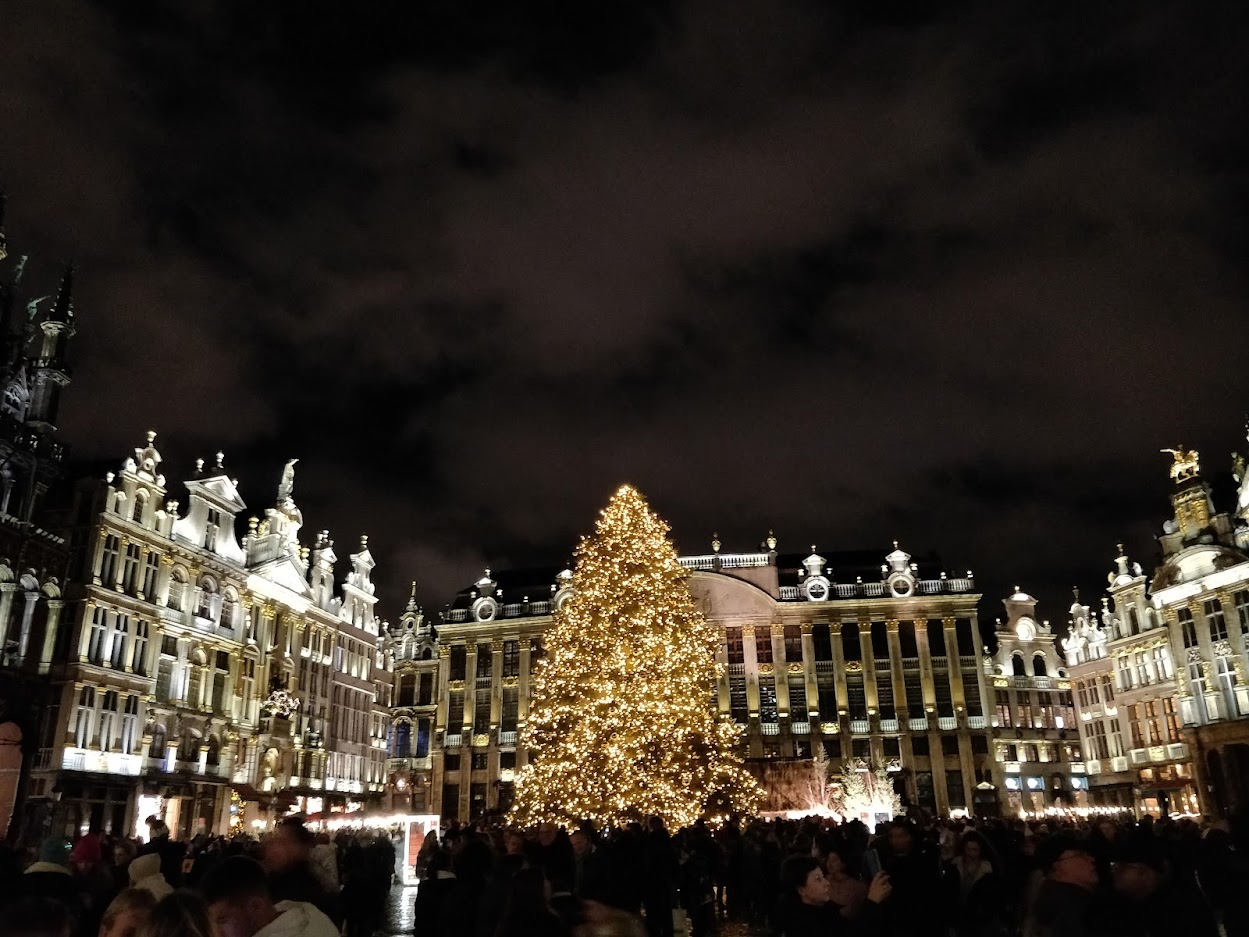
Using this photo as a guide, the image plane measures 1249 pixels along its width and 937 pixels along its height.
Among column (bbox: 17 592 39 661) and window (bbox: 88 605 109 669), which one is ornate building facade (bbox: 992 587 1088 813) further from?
column (bbox: 17 592 39 661)

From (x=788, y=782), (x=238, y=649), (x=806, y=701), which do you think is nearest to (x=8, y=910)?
(x=238, y=649)

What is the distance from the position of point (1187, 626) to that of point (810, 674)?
72.6 ft

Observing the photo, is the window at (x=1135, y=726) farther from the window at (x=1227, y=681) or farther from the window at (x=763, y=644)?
the window at (x=763, y=644)

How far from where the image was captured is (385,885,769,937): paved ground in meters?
17.0

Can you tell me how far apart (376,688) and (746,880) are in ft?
158

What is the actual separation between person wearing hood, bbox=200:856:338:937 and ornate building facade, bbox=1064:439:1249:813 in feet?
163

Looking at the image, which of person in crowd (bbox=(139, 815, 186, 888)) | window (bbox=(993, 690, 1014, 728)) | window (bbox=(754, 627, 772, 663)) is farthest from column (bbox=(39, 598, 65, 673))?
window (bbox=(993, 690, 1014, 728))

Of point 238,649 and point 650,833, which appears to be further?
point 238,649

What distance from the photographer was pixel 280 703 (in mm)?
46719

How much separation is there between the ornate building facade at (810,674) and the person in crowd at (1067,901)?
169ft

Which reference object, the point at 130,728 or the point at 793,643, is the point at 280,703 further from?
the point at 793,643

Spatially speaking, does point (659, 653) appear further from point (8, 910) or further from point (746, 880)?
point (8, 910)

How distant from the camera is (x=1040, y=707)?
61906mm

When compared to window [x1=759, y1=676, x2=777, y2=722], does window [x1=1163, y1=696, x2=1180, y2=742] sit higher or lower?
lower
